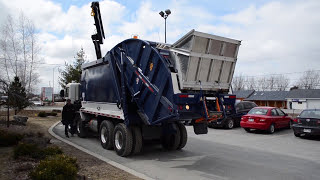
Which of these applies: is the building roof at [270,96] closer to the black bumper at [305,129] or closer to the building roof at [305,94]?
the building roof at [305,94]

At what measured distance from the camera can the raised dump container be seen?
23.4 ft

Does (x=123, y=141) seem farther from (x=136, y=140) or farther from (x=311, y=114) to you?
(x=311, y=114)

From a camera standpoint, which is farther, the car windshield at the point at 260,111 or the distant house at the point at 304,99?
the distant house at the point at 304,99

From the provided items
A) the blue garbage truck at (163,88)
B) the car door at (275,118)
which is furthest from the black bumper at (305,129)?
the blue garbage truck at (163,88)

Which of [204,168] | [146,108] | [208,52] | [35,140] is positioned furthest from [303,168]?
[35,140]

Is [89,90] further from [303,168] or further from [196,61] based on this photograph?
[303,168]

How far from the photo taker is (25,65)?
99.1 ft

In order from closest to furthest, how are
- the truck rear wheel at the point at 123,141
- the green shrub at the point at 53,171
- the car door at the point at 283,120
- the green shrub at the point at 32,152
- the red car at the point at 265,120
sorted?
the green shrub at the point at 53,171 < the green shrub at the point at 32,152 < the truck rear wheel at the point at 123,141 < the red car at the point at 265,120 < the car door at the point at 283,120

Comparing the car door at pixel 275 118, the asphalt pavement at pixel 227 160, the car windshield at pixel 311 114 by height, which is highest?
the car windshield at pixel 311 114

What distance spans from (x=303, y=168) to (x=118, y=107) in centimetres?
582

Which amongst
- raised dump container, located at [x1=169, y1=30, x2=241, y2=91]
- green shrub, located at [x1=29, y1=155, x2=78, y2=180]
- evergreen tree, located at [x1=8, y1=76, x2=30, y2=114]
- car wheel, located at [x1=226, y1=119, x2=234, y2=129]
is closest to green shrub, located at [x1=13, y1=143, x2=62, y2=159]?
green shrub, located at [x1=29, y1=155, x2=78, y2=180]

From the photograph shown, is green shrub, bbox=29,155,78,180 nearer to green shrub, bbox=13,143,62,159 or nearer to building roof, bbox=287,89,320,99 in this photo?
green shrub, bbox=13,143,62,159

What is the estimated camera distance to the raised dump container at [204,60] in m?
7.12

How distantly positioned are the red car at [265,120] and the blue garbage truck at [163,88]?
661cm
